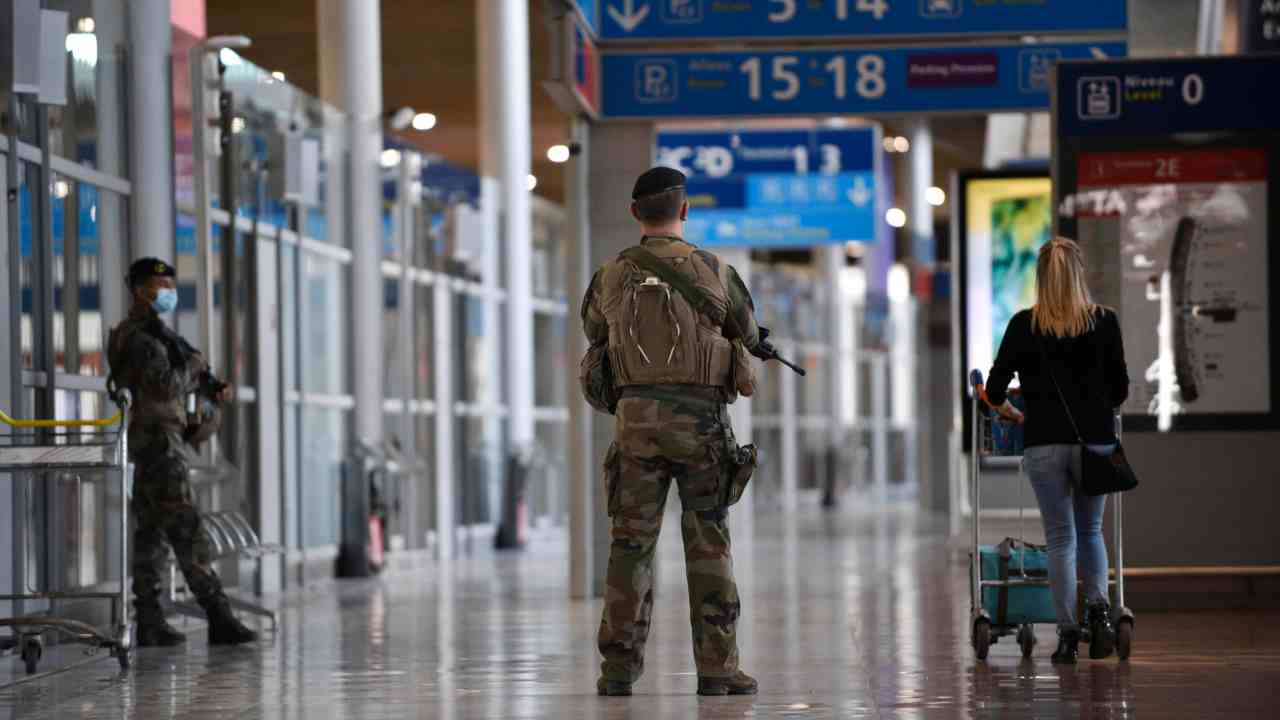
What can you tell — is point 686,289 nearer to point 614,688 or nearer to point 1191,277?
point 614,688

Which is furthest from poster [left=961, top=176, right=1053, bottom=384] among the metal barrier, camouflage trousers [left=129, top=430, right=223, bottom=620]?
camouflage trousers [left=129, top=430, right=223, bottom=620]

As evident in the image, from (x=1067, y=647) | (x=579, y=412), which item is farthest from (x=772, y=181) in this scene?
(x=1067, y=647)

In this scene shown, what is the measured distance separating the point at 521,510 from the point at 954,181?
667 centimetres

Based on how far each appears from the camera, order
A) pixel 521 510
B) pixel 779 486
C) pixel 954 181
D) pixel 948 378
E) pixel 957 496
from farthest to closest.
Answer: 1. pixel 779 486
2. pixel 948 378
3. pixel 521 510
4. pixel 957 496
5. pixel 954 181

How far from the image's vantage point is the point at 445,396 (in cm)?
2209

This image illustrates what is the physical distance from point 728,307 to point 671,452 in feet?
1.71

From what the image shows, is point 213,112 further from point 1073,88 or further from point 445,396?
point 445,396

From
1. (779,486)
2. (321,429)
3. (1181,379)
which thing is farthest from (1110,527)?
(779,486)

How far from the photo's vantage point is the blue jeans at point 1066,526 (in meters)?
8.48

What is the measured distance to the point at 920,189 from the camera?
31.8m

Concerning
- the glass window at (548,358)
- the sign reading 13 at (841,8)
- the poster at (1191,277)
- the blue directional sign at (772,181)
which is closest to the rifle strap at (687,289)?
the poster at (1191,277)

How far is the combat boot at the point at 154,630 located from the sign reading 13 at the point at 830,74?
4987 mm

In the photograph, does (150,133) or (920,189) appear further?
(920,189)

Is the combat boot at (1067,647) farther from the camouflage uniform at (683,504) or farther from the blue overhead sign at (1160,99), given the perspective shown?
the blue overhead sign at (1160,99)
